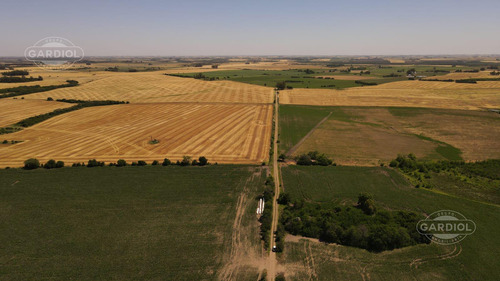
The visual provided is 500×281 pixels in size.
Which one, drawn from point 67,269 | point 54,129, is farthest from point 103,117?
point 67,269

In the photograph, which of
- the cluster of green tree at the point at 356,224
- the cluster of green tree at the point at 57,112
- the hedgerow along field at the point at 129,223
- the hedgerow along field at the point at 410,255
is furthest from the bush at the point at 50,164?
the hedgerow along field at the point at 410,255

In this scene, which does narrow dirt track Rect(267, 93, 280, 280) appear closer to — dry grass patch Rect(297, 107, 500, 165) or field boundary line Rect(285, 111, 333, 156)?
field boundary line Rect(285, 111, 333, 156)

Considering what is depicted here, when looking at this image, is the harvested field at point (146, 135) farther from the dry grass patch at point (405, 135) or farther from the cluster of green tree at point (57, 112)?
the dry grass patch at point (405, 135)

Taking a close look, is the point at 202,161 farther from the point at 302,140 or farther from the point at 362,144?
the point at 362,144

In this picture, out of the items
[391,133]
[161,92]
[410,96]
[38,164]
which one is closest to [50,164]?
[38,164]

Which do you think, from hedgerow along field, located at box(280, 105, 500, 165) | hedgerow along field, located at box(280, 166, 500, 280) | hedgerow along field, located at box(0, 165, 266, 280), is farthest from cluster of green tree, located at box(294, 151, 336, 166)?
hedgerow along field, located at box(280, 166, 500, 280)

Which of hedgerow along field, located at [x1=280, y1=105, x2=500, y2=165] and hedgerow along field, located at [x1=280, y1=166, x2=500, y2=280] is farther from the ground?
A: hedgerow along field, located at [x1=280, y1=105, x2=500, y2=165]
